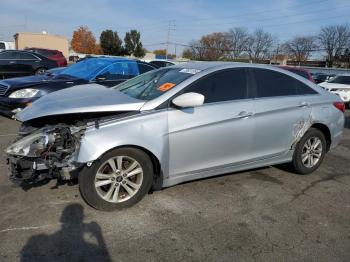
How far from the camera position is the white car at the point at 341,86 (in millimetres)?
→ 14758

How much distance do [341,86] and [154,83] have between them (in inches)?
509

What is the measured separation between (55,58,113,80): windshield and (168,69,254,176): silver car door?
4186mm

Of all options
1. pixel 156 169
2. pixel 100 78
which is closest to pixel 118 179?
pixel 156 169

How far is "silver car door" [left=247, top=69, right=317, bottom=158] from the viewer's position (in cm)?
463

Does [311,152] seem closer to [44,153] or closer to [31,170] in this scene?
[44,153]

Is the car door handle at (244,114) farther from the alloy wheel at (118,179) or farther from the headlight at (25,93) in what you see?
the headlight at (25,93)

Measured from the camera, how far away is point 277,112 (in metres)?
4.74

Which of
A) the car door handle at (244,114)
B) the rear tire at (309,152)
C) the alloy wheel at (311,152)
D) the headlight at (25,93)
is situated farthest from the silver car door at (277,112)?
the headlight at (25,93)

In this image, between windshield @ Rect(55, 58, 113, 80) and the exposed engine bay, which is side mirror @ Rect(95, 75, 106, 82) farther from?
the exposed engine bay

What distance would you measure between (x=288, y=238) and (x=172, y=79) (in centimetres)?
219

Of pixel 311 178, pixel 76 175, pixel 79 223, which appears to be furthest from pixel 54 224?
pixel 311 178

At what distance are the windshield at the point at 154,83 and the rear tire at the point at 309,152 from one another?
1974 millimetres

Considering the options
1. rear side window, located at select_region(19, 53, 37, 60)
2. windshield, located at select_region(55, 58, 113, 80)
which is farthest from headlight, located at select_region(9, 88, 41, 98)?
rear side window, located at select_region(19, 53, 37, 60)

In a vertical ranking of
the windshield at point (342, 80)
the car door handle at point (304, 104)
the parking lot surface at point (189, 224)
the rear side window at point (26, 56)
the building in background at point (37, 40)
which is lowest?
the parking lot surface at point (189, 224)
